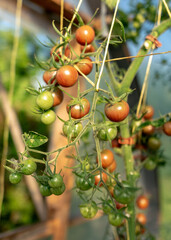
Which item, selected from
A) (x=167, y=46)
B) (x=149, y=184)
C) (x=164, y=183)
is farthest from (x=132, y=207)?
(x=164, y=183)

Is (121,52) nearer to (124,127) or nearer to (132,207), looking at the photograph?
(124,127)

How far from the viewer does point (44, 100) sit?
407mm

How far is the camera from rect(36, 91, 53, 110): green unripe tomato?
1.34 feet

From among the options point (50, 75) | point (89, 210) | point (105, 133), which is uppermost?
point (50, 75)

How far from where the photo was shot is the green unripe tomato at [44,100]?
16.1 inches

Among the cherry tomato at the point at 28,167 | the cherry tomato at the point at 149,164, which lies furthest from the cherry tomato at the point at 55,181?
the cherry tomato at the point at 149,164

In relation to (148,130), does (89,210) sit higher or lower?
lower

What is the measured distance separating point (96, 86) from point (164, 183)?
1.48 metres

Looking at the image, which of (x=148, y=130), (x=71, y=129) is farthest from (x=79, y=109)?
(x=148, y=130)

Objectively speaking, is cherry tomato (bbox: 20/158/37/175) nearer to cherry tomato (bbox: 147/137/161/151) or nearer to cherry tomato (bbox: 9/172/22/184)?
cherry tomato (bbox: 9/172/22/184)

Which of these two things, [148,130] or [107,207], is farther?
[148,130]

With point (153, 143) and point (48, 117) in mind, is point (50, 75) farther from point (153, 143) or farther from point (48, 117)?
point (153, 143)

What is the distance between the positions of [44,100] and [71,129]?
6 centimetres

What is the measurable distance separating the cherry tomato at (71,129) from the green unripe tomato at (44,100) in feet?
0.14
